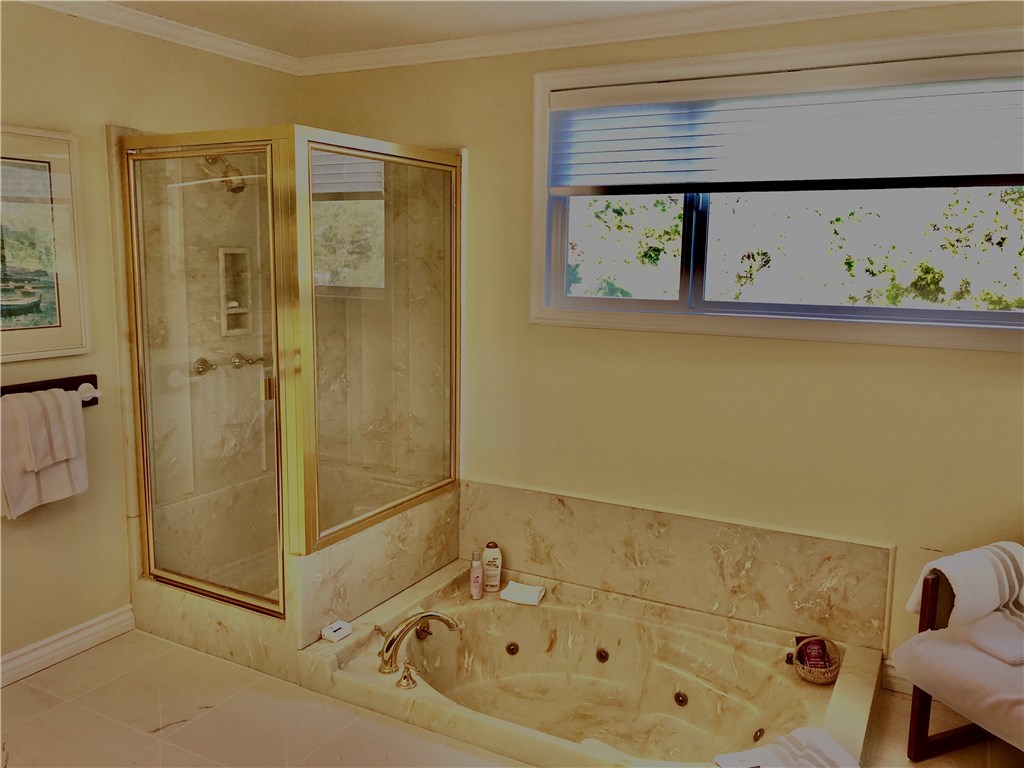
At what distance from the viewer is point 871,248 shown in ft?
8.75

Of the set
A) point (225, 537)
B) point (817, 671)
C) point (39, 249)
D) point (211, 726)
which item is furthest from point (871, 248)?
point (39, 249)

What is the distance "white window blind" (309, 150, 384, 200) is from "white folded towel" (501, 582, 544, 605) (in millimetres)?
1584

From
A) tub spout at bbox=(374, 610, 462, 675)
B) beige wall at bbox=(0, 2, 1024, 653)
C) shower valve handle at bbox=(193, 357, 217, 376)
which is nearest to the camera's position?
beige wall at bbox=(0, 2, 1024, 653)

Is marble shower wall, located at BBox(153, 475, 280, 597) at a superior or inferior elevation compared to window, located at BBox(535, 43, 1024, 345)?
inferior

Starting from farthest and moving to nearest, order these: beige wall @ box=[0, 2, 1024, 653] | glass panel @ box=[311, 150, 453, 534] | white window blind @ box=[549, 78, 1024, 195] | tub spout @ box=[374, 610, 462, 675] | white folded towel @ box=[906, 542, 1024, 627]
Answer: glass panel @ box=[311, 150, 453, 534] < tub spout @ box=[374, 610, 462, 675] < beige wall @ box=[0, 2, 1024, 653] < white window blind @ box=[549, 78, 1024, 195] < white folded towel @ box=[906, 542, 1024, 627]

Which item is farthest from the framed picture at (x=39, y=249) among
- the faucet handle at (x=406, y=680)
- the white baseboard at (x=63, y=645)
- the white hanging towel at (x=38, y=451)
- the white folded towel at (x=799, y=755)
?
the white folded towel at (x=799, y=755)

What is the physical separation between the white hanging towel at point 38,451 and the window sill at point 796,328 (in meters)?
1.64

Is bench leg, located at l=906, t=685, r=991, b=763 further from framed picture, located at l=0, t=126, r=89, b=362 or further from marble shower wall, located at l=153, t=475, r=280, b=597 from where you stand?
framed picture, located at l=0, t=126, r=89, b=362

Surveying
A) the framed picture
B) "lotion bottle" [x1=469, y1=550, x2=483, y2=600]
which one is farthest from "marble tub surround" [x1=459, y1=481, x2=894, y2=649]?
the framed picture

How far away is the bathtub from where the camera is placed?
245 centimetres

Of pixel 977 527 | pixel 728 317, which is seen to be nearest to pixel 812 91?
pixel 728 317

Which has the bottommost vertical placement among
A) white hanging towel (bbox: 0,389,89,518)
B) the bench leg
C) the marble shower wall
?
the bench leg

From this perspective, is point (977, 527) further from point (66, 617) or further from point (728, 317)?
point (66, 617)

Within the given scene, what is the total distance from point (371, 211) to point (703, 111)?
119 centimetres
